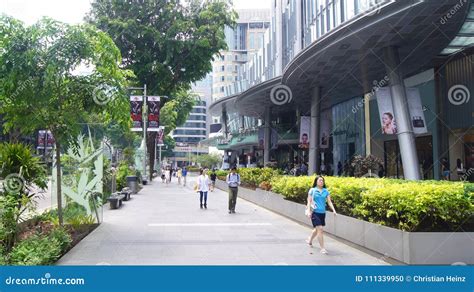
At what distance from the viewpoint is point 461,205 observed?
25.4 ft

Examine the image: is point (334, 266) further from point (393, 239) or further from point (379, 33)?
point (379, 33)

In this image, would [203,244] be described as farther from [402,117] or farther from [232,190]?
[402,117]

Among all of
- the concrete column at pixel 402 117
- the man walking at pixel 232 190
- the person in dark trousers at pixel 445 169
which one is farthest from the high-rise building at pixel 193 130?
the man walking at pixel 232 190

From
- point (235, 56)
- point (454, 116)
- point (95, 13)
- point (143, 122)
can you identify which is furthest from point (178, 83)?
point (235, 56)

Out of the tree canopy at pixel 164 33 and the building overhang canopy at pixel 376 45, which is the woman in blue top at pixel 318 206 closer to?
the building overhang canopy at pixel 376 45

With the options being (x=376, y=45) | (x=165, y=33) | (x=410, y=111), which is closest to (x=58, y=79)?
(x=376, y=45)

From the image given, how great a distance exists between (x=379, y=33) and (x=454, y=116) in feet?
29.9

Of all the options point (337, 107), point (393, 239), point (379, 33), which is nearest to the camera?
point (393, 239)

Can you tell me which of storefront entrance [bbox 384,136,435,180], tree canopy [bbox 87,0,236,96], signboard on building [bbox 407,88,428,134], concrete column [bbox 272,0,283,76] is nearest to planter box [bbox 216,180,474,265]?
signboard on building [bbox 407,88,428,134]

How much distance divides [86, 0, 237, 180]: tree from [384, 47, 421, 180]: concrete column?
15.8m

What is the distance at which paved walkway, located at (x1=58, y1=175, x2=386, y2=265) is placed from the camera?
803 centimetres

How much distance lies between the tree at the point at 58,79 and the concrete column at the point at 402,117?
12.0 metres

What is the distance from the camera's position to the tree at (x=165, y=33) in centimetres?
3153

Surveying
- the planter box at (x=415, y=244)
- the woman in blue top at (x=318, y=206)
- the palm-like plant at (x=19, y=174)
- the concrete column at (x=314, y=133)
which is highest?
the concrete column at (x=314, y=133)
